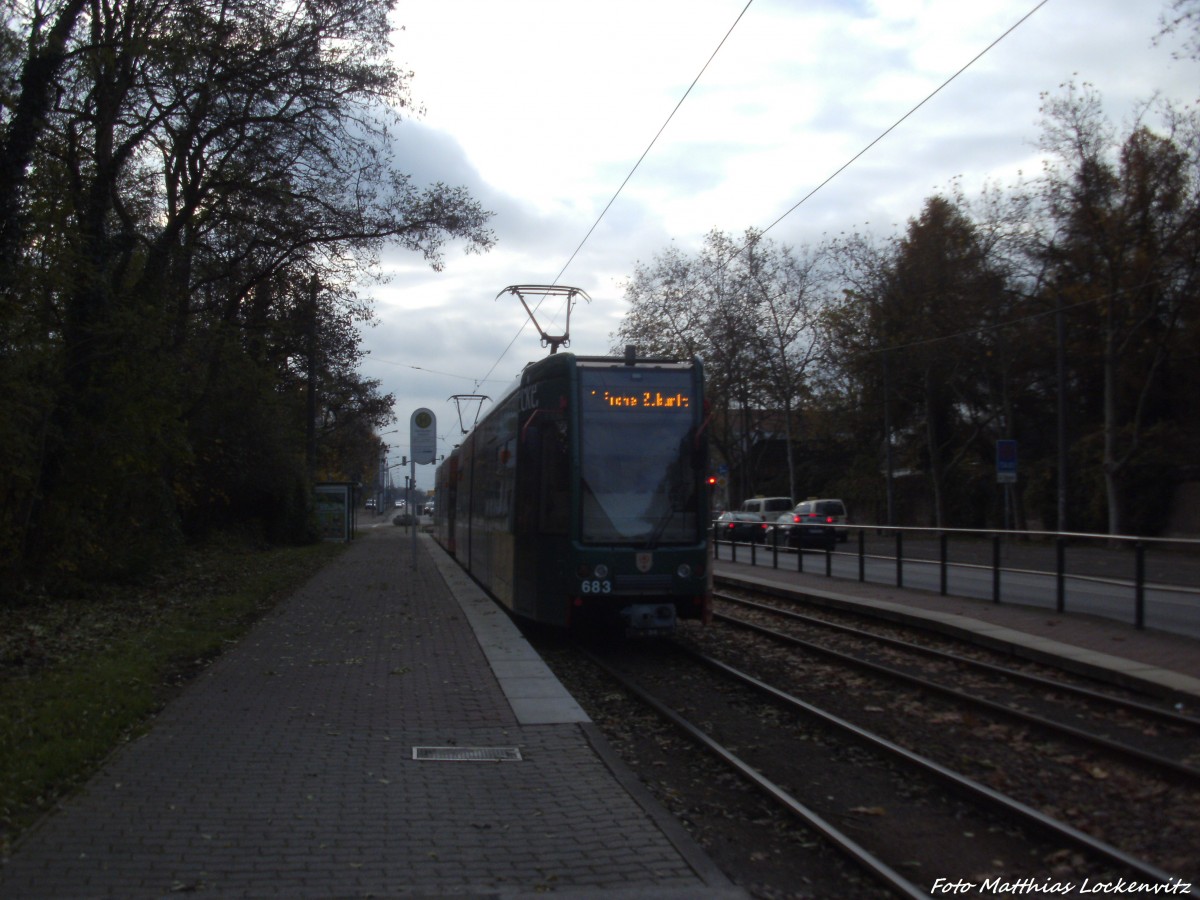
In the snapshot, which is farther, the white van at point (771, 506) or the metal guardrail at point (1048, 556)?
the white van at point (771, 506)

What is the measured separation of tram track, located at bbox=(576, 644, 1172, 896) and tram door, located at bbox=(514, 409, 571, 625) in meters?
2.41

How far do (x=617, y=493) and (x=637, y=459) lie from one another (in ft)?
1.53

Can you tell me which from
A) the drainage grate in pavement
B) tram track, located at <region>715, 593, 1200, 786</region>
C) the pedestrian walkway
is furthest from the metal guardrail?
the drainage grate in pavement

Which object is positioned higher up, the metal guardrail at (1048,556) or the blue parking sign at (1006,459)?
the blue parking sign at (1006,459)

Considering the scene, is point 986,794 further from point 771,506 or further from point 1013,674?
point 771,506

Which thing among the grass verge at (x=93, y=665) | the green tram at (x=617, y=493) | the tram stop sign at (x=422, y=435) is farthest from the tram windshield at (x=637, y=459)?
the tram stop sign at (x=422, y=435)

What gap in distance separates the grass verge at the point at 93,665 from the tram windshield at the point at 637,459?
4.73 metres

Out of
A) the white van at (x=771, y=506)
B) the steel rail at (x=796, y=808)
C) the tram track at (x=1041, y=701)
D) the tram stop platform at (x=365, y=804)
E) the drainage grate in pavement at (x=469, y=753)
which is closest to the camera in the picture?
the tram stop platform at (x=365, y=804)

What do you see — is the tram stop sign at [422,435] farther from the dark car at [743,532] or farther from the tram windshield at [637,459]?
the tram windshield at [637,459]

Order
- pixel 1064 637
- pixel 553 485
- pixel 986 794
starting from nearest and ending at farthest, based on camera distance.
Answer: pixel 986 794, pixel 1064 637, pixel 553 485

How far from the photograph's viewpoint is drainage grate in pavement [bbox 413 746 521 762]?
7.28 metres

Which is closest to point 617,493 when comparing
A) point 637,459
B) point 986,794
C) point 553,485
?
point 637,459

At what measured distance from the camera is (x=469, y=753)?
293 inches

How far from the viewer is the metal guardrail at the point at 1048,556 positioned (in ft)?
38.6
